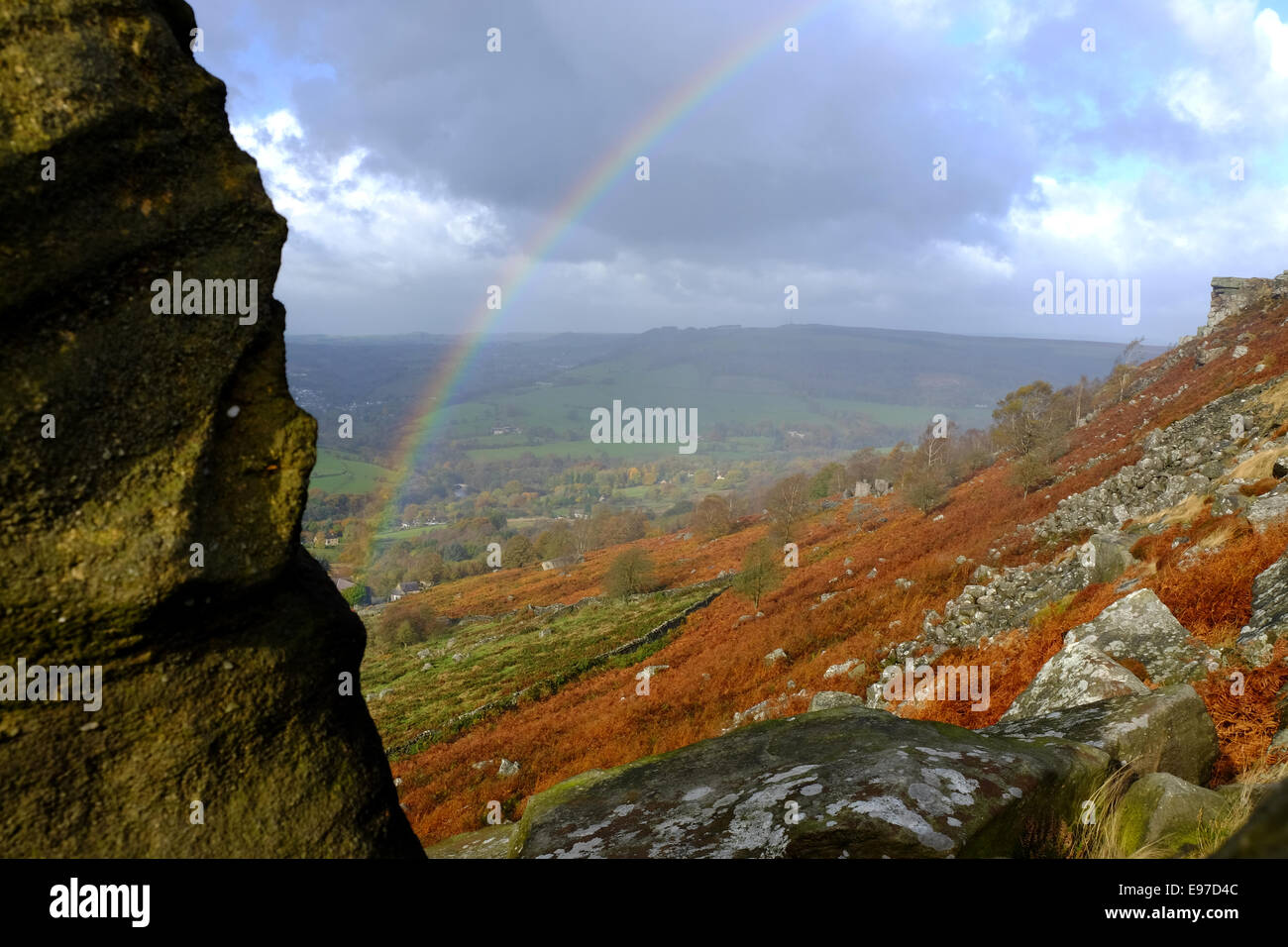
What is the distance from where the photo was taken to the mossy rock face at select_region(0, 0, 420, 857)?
11.8 ft

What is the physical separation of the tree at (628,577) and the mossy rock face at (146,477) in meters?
62.8

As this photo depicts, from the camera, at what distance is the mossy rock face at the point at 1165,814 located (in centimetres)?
513

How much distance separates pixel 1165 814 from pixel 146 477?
7.74m

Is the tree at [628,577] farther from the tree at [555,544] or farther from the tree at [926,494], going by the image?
the tree at [555,544]

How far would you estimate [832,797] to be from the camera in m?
5.64

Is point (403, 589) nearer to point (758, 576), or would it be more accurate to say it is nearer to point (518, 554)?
point (518, 554)

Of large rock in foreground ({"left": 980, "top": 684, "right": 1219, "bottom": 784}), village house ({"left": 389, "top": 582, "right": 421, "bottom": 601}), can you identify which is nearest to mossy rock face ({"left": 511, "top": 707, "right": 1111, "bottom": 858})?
large rock in foreground ({"left": 980, "top": 684, "right": 1219, "bottom": 784})

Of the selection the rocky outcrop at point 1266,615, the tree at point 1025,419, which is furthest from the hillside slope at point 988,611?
the tree at point 1025,419

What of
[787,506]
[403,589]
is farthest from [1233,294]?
[403,589]

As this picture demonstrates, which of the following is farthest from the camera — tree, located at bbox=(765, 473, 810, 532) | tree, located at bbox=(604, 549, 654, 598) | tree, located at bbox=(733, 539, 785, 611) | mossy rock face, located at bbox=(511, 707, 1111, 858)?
tree, located at bbox=(604, 549, 654, 598)

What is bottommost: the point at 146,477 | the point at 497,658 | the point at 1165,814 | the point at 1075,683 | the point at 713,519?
the point at 497,658

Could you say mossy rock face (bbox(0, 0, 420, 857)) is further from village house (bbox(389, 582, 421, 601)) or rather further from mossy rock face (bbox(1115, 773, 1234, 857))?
village house (bbox(389, 582, 421, 601))

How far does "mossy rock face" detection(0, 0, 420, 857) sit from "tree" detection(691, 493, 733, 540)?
321ft
